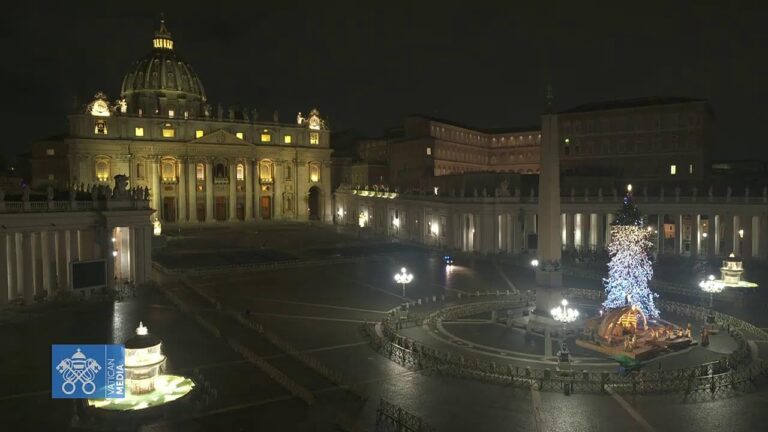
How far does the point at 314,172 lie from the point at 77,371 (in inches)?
3546

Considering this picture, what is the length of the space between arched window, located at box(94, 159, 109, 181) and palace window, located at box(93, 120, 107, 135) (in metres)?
3.81

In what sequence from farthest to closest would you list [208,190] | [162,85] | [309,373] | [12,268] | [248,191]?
[162,85], [248,191], [208,190], [12,268], [309,373]

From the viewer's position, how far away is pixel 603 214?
194 ft

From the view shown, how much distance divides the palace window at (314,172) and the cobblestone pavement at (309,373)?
199 ft

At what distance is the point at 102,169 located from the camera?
292 ft

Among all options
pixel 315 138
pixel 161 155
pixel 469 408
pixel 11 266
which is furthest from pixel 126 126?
pixel 469 408

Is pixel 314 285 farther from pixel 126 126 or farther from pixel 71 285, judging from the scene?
pixel 126 126

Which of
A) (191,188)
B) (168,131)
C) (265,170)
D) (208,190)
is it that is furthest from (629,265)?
(265,170)

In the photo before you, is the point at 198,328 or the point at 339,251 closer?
the point at 198,328

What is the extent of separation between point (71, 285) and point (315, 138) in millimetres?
73097

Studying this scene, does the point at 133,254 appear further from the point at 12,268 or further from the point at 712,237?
the point at 712,237

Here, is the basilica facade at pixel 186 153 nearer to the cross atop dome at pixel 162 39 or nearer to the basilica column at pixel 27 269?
the cross atop dome at pixel 162 39

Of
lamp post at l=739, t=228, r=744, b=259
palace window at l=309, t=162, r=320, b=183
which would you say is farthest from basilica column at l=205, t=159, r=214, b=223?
lamp post at l=739, t=228, r=744, b=259

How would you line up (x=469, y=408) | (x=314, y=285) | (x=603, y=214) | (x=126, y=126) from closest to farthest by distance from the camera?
(x=469, y=408)
(x=314, y=285)
(x=603, y=214)
(x=126, y=126)
